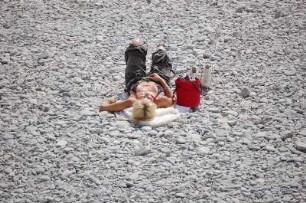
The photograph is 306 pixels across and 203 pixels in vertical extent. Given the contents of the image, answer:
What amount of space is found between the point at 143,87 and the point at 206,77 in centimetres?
126

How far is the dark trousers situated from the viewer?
7.71 meters

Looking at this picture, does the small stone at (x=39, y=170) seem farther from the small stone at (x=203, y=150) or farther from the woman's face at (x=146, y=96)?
the small stone at (x=203, y=150)

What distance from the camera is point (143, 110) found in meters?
6.72

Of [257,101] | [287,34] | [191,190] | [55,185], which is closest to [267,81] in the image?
[257,101]

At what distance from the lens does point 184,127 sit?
684 centimetres

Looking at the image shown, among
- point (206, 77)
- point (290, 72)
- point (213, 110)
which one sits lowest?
point (213, 110)

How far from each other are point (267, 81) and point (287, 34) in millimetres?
2194

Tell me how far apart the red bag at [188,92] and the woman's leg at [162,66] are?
2.09 ft

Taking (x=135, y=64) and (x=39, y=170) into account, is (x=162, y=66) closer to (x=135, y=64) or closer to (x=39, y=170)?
(x=135, y=64)

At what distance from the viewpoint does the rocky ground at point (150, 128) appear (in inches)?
226

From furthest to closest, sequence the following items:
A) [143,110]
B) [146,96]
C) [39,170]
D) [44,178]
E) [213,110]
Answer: [213,110]
[146,96]
[143,110]
[39,170]
[44,178]

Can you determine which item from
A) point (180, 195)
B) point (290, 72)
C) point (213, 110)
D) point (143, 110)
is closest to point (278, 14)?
point (290, 72)

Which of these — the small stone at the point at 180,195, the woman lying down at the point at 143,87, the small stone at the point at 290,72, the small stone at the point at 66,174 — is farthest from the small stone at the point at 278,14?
the small stone at the point at 66,174

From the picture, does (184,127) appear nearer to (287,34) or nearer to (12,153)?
(12,153)
